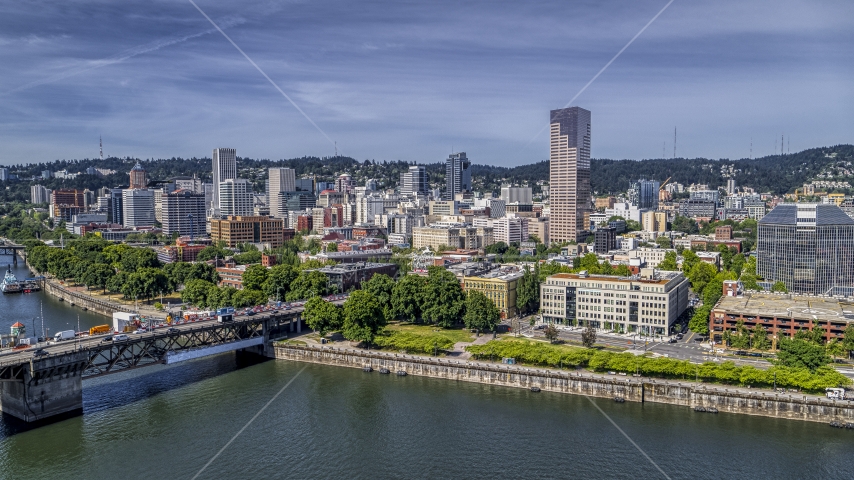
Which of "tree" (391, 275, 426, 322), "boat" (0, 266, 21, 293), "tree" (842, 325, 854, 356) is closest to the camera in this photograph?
"tree" (842, 325, 854, 356)

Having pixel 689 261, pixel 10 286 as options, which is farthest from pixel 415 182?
pixel 10 286

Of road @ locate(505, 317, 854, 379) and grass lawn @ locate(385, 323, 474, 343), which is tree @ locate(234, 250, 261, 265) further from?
road @ locate(505, 317, 854, 379)

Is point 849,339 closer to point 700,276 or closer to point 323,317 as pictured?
point 700,276

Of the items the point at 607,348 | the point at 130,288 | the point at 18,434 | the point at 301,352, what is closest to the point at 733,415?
the point at 607,348

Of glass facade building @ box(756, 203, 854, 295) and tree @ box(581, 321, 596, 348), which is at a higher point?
glass facade building @ box(756, 203, 854, 295)

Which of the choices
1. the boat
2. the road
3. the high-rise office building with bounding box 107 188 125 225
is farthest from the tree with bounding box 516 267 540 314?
the high-rise office building with bounding box 107 188 125 225

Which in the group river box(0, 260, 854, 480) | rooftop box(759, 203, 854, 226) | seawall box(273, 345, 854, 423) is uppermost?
rooftop box(759, 203, 854, 226)

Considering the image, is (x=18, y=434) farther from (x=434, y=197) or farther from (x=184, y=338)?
(x=434, y=197)
